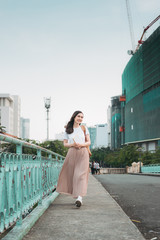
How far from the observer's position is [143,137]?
A: 86375mm

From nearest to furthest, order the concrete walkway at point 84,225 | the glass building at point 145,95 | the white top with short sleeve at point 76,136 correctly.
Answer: the concrete walkway at point 84,225
the white top with short sleeve at point 76,136
the glass building at point 145,95

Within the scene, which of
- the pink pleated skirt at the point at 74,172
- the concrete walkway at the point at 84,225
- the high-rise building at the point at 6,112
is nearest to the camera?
the concrete walkway at the point at 84,225

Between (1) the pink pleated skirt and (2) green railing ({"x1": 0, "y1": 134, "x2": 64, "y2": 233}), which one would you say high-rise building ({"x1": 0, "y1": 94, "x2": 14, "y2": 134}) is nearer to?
(1) the pink pleated skirt

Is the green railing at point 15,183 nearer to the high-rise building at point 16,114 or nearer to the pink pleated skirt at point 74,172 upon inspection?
the pink pleated skirt at point 74,172

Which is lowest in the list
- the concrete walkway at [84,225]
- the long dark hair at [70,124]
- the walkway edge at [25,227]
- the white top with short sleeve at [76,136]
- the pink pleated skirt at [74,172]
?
the concrete walkway at [84,225]

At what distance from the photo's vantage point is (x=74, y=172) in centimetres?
584

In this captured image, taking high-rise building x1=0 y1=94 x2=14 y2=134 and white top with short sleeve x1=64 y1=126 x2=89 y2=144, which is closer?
white top with short sleeve x1=64 y1=126 x2=89 y2=144

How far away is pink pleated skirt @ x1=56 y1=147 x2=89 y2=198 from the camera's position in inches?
225

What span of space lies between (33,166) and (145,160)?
58.2 m

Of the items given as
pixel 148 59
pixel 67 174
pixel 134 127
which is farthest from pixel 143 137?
pixel 67 174

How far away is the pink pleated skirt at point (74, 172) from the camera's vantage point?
5.72 meters

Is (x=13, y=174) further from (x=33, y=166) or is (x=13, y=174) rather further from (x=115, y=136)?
(x=115, y=136)

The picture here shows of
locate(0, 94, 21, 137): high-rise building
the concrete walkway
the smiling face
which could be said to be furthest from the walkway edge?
locate(0, 94, 21, 137): high-rise building

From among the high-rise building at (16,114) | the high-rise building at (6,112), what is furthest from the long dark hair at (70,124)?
the high-rise building at (16,114)
